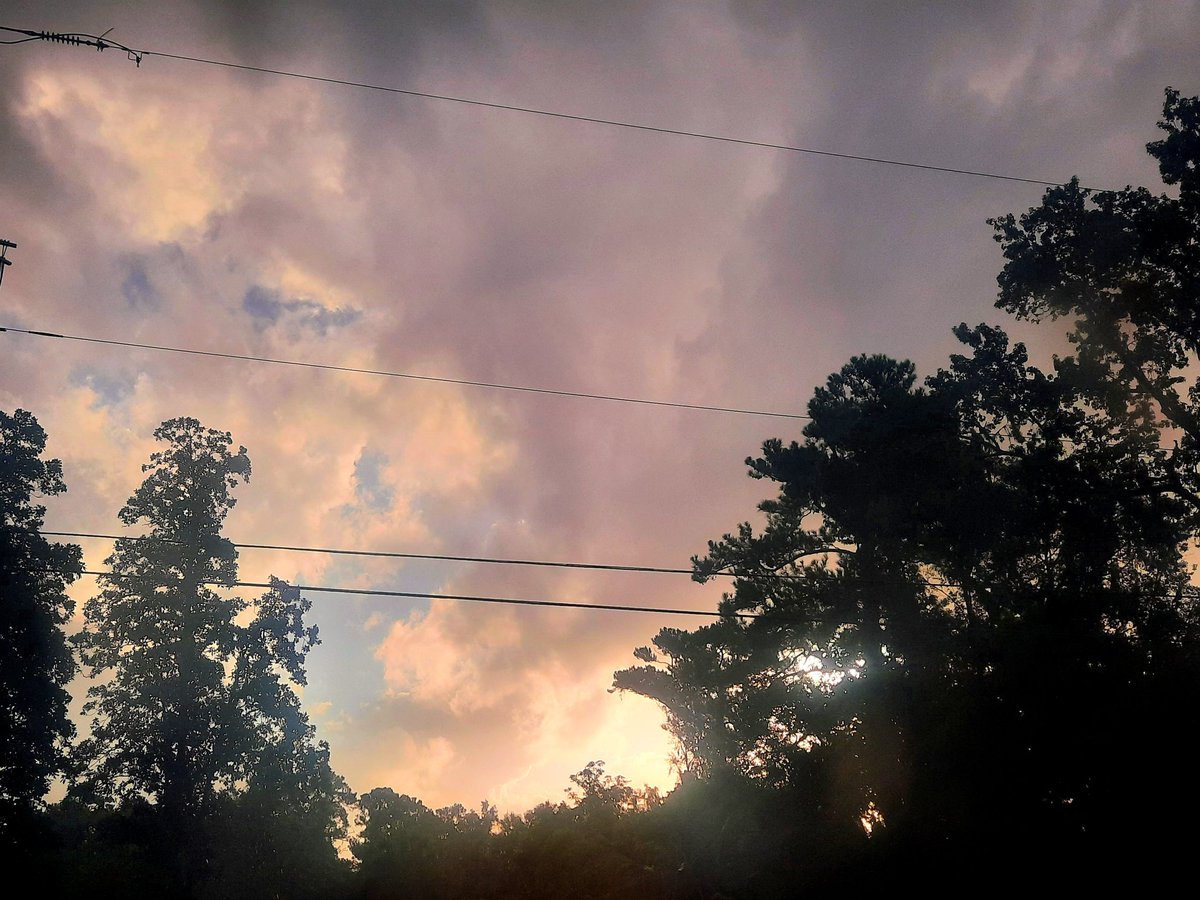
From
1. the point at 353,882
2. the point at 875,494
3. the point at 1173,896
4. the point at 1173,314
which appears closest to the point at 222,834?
the point at 353,882

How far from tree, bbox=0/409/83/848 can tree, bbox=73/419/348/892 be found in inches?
57.3

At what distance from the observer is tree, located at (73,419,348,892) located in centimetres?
2873

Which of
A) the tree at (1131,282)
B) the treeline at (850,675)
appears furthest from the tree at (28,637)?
the tree at (1131,282)

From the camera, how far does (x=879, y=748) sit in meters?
23.2

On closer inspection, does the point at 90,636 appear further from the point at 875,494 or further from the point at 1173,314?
the point at 1173,314

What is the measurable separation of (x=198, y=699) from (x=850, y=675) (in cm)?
2718

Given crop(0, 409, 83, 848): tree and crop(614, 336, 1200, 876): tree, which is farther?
crop(0, 409, 83, 848): tree

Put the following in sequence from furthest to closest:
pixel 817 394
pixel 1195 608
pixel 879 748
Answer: pixel 817 394, pixel 879 748, pixel 1195 608

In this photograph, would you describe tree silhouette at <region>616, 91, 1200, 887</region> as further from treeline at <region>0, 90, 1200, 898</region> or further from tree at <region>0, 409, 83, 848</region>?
tree at <region>0, 409, 83, 848</region>

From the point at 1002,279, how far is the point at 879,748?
17018 millimetres

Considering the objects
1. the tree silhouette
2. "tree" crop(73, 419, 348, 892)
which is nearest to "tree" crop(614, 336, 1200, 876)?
the tree silhouette

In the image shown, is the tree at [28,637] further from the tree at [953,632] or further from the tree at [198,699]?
the tree at [953,632]

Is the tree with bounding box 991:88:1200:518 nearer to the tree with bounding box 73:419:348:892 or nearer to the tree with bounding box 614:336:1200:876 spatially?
the tree with bounding box 614:336:1200:876

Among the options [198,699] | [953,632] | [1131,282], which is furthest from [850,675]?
[198,699]
